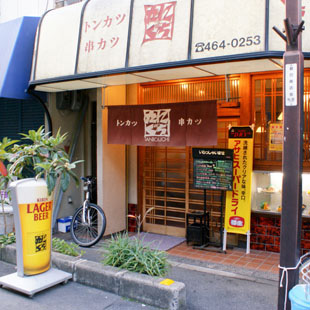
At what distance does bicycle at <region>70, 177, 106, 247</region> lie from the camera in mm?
8250

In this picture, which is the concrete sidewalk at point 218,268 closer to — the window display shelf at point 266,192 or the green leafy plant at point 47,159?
the window display shelf at point 266,192

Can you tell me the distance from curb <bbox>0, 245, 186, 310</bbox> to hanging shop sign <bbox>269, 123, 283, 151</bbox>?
12.2 feet

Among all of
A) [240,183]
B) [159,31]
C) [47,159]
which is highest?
[159,31]

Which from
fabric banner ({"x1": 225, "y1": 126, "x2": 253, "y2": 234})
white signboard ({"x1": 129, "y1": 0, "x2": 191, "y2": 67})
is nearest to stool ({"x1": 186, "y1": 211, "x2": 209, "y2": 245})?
fabric banner ({"x1": 225, "y1": 126, "x2": 253, "y2": 234})

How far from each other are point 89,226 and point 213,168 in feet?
10.5

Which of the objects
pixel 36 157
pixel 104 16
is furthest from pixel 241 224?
pixel 104 16

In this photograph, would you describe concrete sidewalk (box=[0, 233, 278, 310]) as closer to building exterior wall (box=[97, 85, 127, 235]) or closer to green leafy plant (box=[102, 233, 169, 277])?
green leafy plant (box=[102, 233, 169, 277])

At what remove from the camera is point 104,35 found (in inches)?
285

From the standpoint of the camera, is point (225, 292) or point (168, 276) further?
point (168, 276)

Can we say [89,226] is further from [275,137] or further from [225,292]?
[275,137]

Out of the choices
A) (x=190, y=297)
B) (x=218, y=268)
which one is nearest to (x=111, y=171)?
(x=218, y=268)

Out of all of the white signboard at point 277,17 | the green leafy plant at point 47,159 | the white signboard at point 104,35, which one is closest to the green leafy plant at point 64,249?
the green leafy plant at point 47,159

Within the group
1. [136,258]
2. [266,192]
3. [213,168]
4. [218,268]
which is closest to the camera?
[136,258]

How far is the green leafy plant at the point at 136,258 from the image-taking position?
5.67 m
